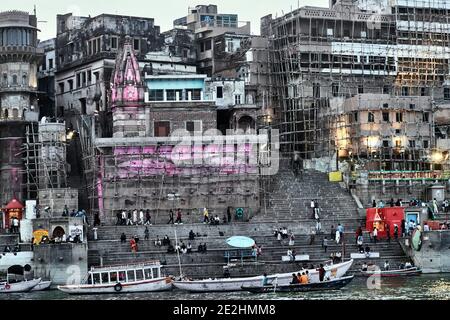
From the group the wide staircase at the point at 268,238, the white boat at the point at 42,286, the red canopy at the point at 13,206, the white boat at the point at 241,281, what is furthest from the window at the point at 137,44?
the white boat at the point at 241,281

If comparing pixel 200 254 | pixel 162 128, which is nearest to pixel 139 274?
pixel 200 254

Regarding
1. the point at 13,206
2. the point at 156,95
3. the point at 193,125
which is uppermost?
the point at 156,95

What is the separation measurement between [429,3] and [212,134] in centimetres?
Result: 2328

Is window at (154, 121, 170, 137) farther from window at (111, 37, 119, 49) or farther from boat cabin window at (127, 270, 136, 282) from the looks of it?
boat cabin window at (127, 270, 136, 282)

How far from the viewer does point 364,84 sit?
Result: 69.9m

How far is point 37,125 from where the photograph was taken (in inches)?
2490

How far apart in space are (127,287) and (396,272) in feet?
45.8

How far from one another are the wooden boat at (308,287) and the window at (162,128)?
20391mm

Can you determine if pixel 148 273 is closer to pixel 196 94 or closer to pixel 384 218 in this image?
pixel 384 218

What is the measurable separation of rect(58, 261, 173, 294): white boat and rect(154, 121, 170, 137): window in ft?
53.4

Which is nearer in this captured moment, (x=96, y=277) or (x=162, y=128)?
(x=96, y=277)

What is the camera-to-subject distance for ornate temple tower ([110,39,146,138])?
59.3 meters

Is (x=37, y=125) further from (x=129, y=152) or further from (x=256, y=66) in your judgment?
(x=256, y=66)

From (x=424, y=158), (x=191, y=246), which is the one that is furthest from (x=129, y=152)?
(x=424, y=158)
